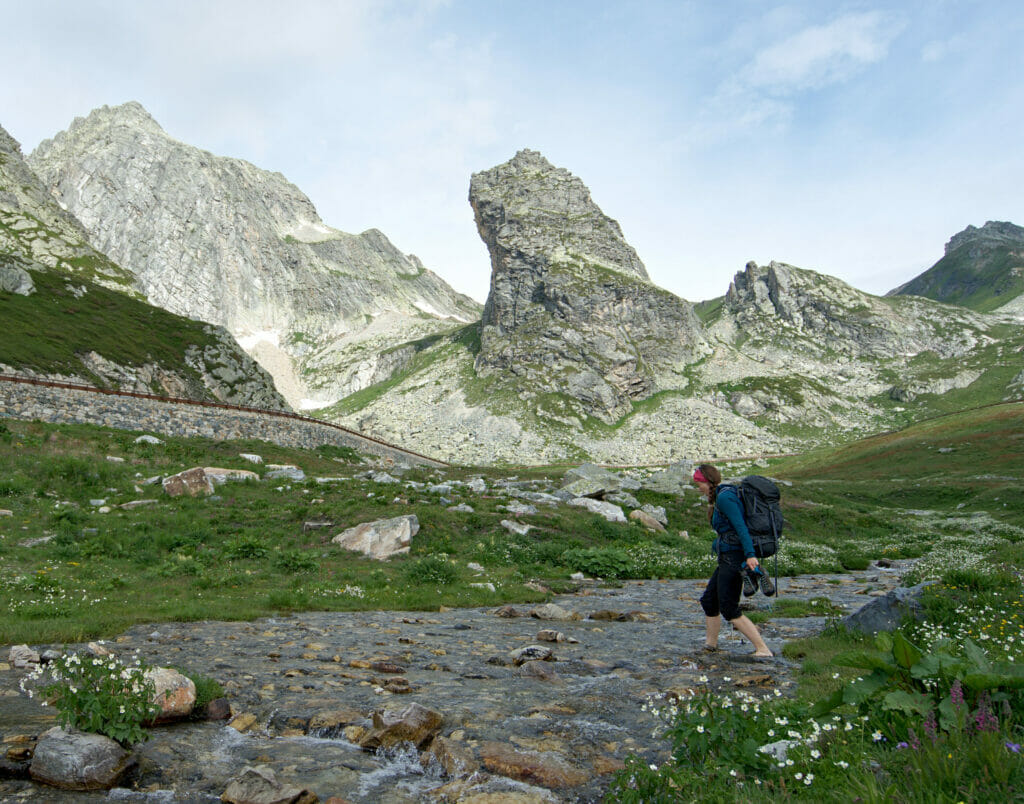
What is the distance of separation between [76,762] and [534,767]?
396cm

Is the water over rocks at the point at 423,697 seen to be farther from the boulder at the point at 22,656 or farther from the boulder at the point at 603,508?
the boulder at the point at 603,508

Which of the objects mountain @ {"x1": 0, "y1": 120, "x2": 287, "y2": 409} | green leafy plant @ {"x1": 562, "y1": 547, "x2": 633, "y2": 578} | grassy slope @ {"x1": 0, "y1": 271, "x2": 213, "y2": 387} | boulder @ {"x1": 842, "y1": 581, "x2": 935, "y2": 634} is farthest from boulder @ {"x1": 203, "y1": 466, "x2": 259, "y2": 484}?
grassy slope @ {"x1": 0, "y1": 271, "x2": 213, "y2": 387}

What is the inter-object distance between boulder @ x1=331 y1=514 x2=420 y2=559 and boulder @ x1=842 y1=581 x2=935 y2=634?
1432 centimetres

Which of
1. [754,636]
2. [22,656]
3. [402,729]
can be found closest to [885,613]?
[754,636]

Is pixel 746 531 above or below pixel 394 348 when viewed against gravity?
below

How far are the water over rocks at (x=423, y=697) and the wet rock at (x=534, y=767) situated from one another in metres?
0.02

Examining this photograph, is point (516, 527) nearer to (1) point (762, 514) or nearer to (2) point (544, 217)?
(1) point (762, 514)

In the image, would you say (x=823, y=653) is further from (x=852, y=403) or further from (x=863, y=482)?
(x=852, y=403)

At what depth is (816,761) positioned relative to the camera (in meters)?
3.93

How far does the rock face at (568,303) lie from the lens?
Result: 143750 mm

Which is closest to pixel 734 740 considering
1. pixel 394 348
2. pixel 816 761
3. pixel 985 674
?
pixel 816 761

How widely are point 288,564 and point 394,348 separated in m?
186

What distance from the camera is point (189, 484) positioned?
2373 centimetres

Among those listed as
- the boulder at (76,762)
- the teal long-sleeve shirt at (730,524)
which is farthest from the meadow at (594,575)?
the boulder at (76,762)
